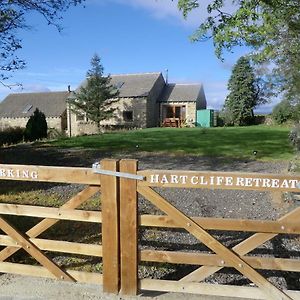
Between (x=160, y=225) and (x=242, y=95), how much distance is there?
136ft

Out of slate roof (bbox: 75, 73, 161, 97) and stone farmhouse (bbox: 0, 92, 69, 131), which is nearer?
slate roof (bbox: 75, 73, 161, 97)

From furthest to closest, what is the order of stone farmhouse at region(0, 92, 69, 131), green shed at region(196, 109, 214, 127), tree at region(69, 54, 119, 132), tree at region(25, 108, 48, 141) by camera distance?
stone farmhouse at region(0, 92, 69, 131)
green shed at region(196, 109, 214, 127)
tree at region(69, 54, 119, 132)
tree at region(25, 108, 48, 141)

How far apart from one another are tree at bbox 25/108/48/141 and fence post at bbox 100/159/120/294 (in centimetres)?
2426

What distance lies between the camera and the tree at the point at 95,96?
122ft

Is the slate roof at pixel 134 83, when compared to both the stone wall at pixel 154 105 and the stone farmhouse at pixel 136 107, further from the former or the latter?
the stone wall at pixel 154 105

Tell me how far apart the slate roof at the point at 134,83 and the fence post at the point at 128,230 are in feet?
128

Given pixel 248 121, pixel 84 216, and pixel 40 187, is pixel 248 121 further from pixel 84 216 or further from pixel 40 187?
pixel 84 216

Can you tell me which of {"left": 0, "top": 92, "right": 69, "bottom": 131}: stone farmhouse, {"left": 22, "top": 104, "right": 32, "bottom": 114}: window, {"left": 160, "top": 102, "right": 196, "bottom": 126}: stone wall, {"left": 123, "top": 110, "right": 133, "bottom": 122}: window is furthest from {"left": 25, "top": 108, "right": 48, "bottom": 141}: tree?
{"left": 22, "top": 104, "right": 32, "bottom": 114}: window

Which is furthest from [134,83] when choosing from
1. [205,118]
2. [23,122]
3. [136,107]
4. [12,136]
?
[12,136]

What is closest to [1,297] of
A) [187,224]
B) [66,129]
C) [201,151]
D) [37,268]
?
[37,268]

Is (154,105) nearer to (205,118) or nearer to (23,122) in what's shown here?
(205,118)

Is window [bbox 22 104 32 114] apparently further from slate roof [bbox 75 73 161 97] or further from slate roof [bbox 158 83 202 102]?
slate roof [bbox 158 83 202 102]

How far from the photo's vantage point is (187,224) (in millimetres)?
3635

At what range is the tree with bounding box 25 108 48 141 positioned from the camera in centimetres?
2684
